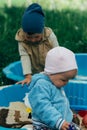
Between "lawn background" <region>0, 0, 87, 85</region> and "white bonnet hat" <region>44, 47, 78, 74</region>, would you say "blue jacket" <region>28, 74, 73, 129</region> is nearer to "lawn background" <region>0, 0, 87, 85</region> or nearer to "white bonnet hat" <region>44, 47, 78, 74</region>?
"white bonnet hat" <region>44, 47, 78, 74</region>

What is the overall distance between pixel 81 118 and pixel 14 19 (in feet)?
6.75

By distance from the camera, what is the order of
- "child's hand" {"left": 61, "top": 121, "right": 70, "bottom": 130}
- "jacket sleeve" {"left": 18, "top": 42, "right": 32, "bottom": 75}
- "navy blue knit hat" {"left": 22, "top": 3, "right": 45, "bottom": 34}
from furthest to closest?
"jacket sleeve" {"left": 18, "top": 42, "right": 32, "bottom": 75}, "navy blue knit hat" {"left": 22, "top": 3, "right": 45, "bottom": 34}, "child's hand" {"left": 61, "top": 121, "right": 70, "bottom": 130}

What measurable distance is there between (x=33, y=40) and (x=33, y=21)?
0.12 m

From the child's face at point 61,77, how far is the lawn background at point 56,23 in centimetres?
184

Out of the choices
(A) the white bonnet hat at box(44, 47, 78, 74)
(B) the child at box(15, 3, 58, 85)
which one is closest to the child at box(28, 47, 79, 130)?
(A) the white bonnet hat at box(44, 47, 78, 74)

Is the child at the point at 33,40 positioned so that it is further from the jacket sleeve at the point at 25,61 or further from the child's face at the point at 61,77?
the child's face at the point at 61,77

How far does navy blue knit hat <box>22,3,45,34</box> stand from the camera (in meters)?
2.86

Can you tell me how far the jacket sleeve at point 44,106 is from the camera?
209 centimetres

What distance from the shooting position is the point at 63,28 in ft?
14.9

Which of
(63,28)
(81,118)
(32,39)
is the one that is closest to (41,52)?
(32,39)

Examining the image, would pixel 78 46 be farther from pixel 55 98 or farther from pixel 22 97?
pixel 55 98

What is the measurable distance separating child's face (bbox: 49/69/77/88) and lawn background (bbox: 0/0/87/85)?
1838mm

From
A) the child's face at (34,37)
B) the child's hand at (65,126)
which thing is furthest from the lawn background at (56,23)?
the child's hand at (65,126)

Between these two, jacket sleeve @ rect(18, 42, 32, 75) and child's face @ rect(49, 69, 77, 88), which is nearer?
child's face @ rect(49, 69, 77, 88)
